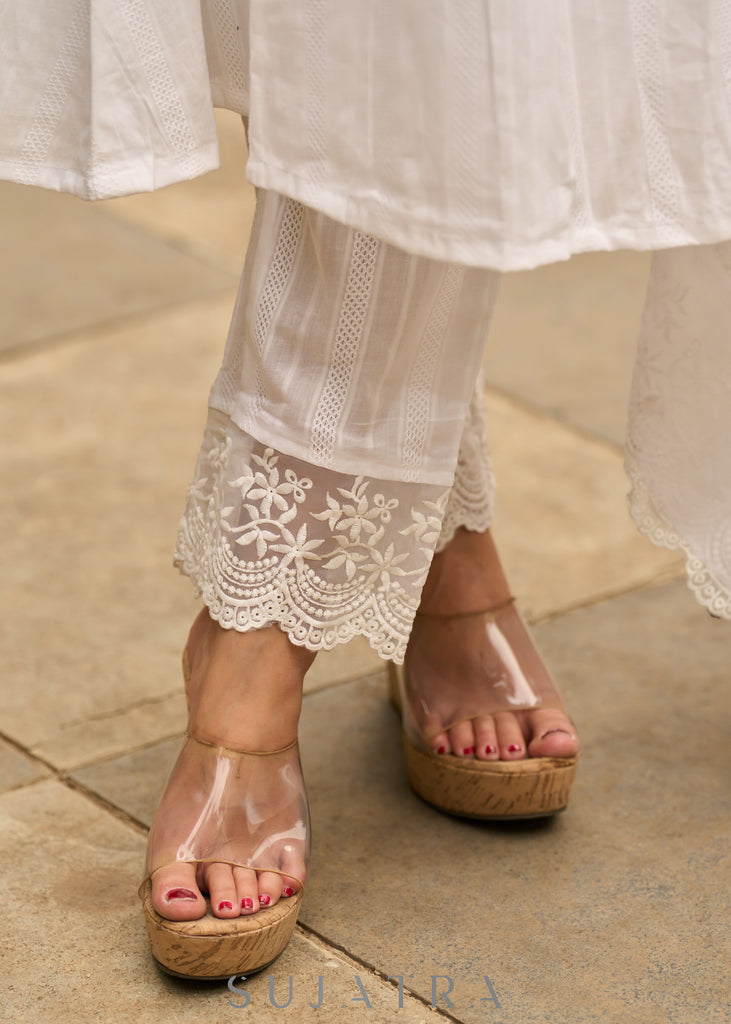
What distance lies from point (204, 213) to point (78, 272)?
44 cm

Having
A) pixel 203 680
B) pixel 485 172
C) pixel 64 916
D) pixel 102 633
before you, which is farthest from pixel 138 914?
pixel 485 172

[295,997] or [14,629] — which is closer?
[295,997]

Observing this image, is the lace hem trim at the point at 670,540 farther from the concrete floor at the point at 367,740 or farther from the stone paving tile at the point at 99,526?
the stone paving tile at the point at 99,526

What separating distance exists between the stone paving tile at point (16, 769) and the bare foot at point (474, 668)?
34 cm

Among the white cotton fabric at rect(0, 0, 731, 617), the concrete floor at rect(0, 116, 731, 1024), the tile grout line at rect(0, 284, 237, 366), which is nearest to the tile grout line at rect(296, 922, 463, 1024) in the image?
the concrete floor at rect(0, 116, 731, 1024)

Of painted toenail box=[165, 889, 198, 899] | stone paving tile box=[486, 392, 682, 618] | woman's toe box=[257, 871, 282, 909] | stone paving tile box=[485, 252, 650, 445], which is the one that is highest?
painted toenail box=[165, 889, 198, 899]

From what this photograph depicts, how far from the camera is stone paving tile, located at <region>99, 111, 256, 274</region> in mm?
2586

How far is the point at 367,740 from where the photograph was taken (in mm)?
1269

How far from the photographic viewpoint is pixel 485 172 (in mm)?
775

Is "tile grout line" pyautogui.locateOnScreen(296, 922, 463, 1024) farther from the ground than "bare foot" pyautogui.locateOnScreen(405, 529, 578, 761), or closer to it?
closer to it

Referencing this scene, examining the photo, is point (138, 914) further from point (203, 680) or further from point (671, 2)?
point (671, 2)

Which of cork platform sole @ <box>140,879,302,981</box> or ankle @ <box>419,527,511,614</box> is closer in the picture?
cork platform sole @ <box>140,879,302,981</box>

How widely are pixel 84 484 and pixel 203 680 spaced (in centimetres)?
79

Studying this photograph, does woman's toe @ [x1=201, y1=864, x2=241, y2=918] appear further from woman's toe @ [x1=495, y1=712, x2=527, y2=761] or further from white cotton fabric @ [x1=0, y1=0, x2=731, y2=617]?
white cotton fabric @ [x1=0, y1=0, x2=731, y2=617]
